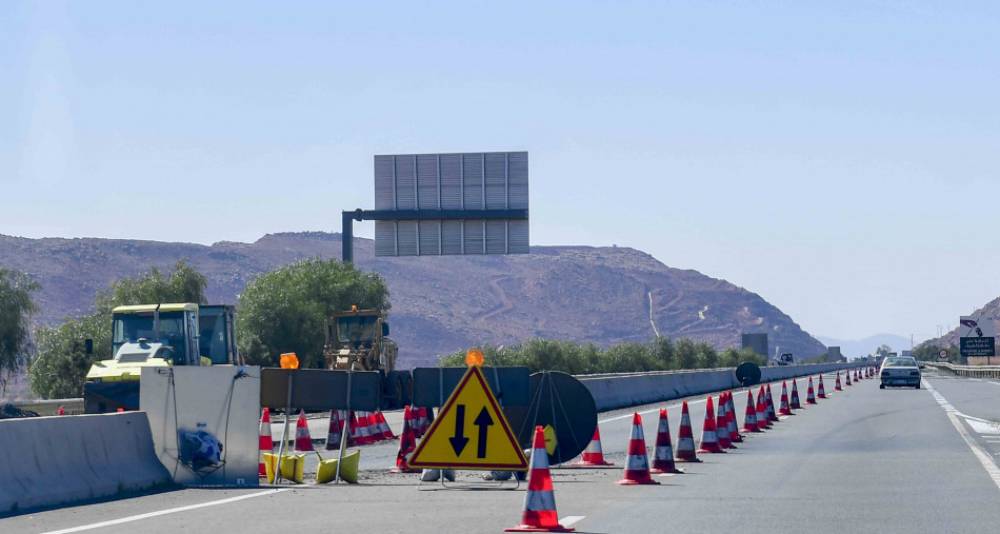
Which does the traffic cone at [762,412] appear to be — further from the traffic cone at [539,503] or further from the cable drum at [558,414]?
the traffic cone at [539,503]

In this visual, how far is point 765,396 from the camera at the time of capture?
1232 inches

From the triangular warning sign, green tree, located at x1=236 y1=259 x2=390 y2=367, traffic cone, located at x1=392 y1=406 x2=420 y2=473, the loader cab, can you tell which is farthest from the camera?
green tree, located at x1=236 y1=259 x2=390 y2=367

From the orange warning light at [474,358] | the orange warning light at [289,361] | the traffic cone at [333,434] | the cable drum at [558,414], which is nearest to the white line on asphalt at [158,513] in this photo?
the orange warning light at [289,361]

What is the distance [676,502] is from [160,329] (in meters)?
18.0

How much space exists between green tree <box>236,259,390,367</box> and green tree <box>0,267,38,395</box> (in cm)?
919

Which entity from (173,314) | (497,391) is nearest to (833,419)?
(173,314)

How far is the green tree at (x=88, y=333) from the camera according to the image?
57469mm

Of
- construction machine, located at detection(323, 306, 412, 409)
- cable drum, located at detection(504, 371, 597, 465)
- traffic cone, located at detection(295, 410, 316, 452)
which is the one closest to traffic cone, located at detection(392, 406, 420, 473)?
cable drum, located at detection(504, 371, 597, 465)

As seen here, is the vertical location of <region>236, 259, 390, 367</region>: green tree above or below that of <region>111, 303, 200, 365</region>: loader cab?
above

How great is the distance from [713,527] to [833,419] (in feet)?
71.8

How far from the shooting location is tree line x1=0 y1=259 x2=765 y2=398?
193ft

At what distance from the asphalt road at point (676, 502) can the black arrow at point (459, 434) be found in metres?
0.55

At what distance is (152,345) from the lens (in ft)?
98.9

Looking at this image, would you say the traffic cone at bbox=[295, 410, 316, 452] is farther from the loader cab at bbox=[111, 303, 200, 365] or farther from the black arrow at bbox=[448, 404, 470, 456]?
the black arrow at bbox=[448, 404, 470, 456]
